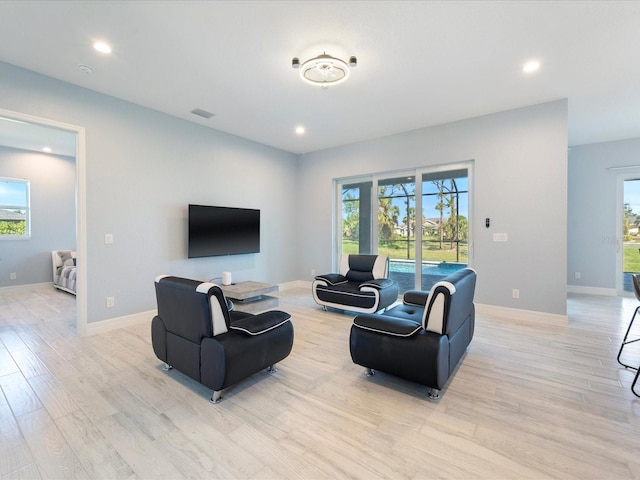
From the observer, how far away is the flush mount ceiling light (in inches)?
108

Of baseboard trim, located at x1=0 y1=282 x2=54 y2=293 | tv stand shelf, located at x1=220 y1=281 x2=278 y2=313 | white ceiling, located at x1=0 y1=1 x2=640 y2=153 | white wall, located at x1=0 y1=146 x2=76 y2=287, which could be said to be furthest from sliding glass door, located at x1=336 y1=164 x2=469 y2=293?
baseboard trim, located at x1=0 y1=282 x2=54 y2=293

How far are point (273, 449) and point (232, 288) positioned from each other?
8.71 feet

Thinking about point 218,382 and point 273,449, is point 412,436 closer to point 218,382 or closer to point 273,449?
point 273,449

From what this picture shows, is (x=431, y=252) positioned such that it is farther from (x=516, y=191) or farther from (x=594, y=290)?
Result: (x=594, y=290)

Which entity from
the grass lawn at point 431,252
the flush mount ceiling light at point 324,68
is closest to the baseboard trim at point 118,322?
the flush mount ceiling light at point 324,68

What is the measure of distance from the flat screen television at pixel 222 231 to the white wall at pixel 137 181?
199 mm

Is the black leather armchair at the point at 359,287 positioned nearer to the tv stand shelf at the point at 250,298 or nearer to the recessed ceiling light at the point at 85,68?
the tv stand shelf at the point at 250,298

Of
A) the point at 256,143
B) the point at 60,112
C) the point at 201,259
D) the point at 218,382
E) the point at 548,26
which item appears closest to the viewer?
the point at 218,382

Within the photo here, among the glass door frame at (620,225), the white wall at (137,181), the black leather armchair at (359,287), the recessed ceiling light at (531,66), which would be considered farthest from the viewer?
the glass door frame at (620,225)

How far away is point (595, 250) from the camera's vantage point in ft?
18.9

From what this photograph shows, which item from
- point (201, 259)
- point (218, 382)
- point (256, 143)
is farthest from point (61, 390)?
point (256, 143)

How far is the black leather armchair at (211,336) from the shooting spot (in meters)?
2.07

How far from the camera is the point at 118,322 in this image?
377 centimetres

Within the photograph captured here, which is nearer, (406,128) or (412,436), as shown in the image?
(412,436)
